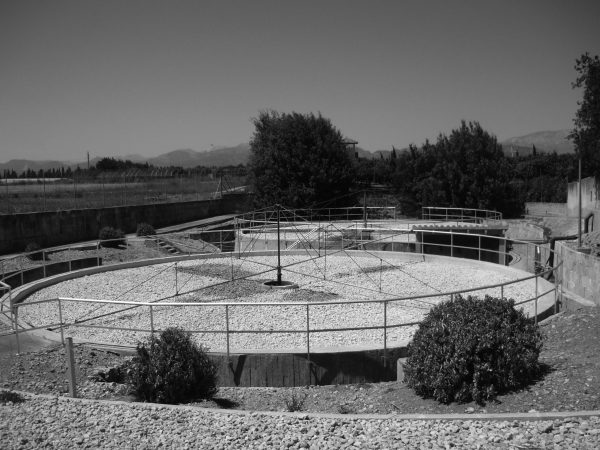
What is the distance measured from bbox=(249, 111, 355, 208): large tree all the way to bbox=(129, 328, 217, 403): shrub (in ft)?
123

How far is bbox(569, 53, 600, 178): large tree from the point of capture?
110 ft

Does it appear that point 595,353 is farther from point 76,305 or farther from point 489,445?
point 76,305

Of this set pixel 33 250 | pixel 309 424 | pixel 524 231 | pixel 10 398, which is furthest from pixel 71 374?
pixel 524 231

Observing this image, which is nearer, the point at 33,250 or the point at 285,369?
the point at 285,369

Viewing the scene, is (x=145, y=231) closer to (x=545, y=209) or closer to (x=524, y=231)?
(x=524, y=231)

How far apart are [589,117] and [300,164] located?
843 inches

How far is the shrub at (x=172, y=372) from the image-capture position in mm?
7773

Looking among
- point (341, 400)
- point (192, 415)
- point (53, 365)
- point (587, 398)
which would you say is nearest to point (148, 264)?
point (53, 365)

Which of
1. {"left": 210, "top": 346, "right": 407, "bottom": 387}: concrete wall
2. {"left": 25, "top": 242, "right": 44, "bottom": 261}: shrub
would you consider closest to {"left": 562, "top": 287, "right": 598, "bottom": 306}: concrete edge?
{"left": 210, "top": 346, "right": 407, "bottom": 387}: concrete wall

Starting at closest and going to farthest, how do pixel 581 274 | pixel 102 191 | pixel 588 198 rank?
pixel 581 274 < pixel 588 198 < pixel 102 191

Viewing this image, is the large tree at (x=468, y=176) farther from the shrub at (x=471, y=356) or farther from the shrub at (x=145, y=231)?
the shrub at (x=471, y=356)

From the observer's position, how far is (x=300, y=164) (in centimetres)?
4722

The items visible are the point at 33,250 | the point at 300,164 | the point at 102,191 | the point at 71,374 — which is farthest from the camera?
the point at 300,164

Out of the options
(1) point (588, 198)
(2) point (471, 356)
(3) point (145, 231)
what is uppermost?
(1) point (588, 198)
